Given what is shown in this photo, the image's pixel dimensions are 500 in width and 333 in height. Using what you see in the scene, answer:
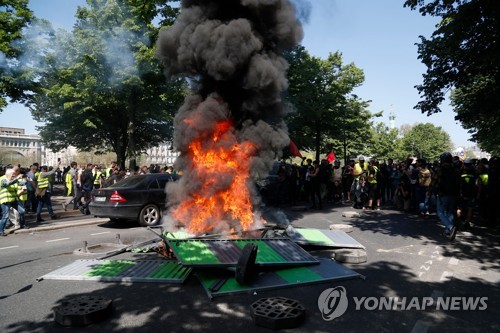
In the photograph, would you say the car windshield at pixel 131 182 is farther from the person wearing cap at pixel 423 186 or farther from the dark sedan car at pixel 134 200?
the person wearing cap at pixel 423 186

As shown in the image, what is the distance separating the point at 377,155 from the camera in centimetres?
6175

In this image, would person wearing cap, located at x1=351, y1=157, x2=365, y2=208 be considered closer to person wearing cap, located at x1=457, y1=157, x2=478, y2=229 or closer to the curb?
person wearing cap, located at x1=457, y1=157, x2=478, y2=229

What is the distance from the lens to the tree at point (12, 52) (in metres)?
14.2

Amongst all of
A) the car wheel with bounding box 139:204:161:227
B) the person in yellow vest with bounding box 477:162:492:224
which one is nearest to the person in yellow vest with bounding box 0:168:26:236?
the car wheel with bounding box 139:204:161:227

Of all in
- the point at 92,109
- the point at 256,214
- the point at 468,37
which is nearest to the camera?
the point at 256,214

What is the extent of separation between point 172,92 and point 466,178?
49.2ft

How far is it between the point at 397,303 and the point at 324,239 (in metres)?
2.92

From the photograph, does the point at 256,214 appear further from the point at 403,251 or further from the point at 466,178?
the point at 466,178

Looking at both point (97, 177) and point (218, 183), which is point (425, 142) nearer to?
point (97, 177)

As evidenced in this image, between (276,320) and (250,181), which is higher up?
(250,181)

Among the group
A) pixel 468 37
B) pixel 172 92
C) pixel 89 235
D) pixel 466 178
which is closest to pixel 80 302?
pixel 89 235

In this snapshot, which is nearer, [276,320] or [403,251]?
[276,320]

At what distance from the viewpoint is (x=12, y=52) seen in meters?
14.4

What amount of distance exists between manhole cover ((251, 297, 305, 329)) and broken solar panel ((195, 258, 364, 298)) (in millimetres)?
621
